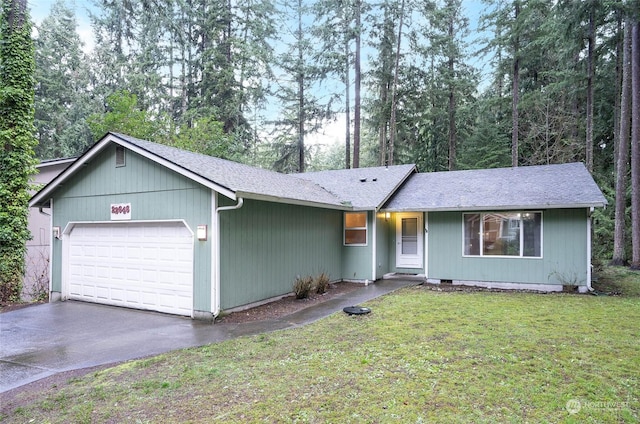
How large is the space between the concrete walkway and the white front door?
390 centimetres

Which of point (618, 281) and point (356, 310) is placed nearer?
point (356, 310)

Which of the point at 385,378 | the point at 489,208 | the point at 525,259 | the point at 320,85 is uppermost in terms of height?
the point at 320,85

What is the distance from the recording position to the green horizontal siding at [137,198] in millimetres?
7094

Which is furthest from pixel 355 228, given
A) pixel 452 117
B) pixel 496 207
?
pixel 452 117

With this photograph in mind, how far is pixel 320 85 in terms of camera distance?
72.0ft

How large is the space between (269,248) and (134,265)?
3.00m

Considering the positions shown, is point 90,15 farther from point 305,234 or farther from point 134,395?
point 134,395

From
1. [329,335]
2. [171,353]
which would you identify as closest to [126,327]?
[171,353]

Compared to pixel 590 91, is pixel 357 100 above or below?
above

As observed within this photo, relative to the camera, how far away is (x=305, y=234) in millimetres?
9711

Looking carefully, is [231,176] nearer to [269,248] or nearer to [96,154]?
[269,248]

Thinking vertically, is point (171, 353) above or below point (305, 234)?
below

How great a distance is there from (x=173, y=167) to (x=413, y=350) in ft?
17.8

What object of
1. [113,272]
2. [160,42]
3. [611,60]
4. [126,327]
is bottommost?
[126,327]
